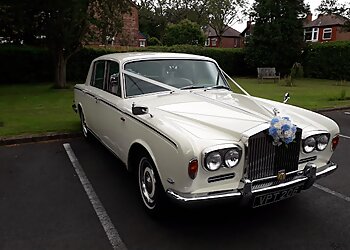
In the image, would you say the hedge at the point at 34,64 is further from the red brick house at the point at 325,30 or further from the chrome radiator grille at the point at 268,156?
the red brick house at the point at 325,30

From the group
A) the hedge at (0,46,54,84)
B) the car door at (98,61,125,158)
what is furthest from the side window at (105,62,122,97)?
the hedge at (0,46,54,84)

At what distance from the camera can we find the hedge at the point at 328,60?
2233cm

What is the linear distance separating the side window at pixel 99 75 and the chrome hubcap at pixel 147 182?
7.07 ft

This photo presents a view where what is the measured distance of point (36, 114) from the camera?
8.95 m

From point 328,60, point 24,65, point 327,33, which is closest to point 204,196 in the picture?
point 24,65

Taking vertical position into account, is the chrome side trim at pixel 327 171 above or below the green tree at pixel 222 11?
below

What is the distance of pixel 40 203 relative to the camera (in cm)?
387

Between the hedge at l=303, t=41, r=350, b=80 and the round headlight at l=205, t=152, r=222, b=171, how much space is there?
74.5 feet

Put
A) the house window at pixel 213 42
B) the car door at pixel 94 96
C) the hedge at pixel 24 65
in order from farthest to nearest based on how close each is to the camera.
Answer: the house window at pixel 213 42
the hedge at pixel 24 65
the car door at pixel 94 96

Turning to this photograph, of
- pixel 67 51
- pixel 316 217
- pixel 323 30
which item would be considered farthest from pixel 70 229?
pixel 323 30

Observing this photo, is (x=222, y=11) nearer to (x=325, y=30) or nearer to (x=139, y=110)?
(x=325, y=30)

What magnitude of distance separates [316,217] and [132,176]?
244 cm

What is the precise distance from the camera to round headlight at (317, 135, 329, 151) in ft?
11.0

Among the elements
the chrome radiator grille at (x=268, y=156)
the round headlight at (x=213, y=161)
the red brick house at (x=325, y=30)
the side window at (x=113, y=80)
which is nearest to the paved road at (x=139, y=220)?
the chrome radiator grille at (x=268, y=156)
